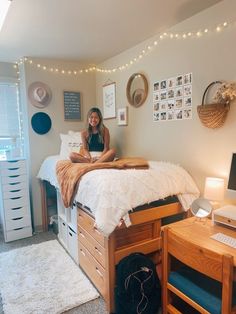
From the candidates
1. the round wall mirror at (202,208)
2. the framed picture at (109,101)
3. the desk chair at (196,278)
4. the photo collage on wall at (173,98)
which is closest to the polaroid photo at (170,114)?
the photo collage on wall at (173,98)

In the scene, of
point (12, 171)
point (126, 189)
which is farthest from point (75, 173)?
point (12, 171)

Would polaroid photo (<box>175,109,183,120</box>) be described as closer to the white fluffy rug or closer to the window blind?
the white fluffy rug

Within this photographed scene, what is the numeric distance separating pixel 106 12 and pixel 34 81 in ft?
5.15

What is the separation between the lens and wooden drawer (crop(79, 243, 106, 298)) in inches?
73.3

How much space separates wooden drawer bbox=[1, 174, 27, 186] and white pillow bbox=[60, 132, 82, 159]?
1.78 feet

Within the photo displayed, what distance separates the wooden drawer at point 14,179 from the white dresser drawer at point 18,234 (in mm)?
592

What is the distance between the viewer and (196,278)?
1569mm

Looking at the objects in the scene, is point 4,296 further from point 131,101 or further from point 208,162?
point 131,101

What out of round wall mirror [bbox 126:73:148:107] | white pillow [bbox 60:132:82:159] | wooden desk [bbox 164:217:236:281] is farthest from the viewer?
white pillow [bbox 60:132:82:159]

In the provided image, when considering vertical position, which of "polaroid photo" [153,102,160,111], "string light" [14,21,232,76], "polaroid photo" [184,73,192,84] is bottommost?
"polaroid photo" [153,102,160,111]

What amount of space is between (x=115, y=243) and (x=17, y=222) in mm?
1739

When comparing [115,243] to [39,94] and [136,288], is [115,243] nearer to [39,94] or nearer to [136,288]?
[136,288]

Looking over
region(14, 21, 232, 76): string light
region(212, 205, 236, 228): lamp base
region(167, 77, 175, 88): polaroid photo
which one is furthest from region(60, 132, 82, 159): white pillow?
region(212, 205, 236, 228): lamp base

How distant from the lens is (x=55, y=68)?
10.8ft
